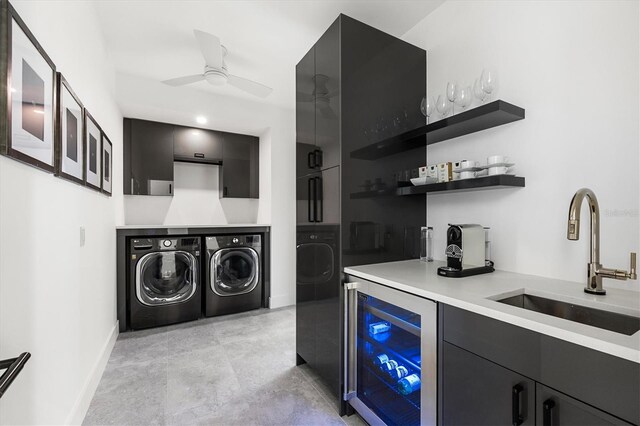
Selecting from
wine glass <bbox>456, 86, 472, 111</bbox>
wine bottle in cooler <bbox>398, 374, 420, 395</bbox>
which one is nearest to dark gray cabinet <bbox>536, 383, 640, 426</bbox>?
wine bottle in cooler <bbox>398, 374, 420, 395</bbox>

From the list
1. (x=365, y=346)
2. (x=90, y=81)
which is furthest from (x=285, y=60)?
(x=365, y=346)

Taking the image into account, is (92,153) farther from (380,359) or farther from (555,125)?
(555,125)

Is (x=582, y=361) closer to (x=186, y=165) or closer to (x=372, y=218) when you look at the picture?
(x=372, y=218)

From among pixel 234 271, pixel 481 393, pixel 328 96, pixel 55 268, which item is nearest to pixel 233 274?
pixel 234 271

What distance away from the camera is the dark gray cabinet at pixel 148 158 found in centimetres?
346

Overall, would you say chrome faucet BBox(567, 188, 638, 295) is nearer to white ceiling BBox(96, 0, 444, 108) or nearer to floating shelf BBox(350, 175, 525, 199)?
floating shelf BBox(350, 175, 525, 199)

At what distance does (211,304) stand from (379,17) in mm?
3368

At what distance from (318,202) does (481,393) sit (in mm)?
1374

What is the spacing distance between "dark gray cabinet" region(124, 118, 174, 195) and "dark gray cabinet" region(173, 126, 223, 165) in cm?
9

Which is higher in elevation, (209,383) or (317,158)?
(317,158)

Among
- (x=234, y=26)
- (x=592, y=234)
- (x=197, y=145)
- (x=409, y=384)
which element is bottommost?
(x=409, y=384)

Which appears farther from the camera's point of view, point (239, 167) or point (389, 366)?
point (239, 167)

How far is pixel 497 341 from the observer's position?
957mm

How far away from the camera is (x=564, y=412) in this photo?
0.79 meters
